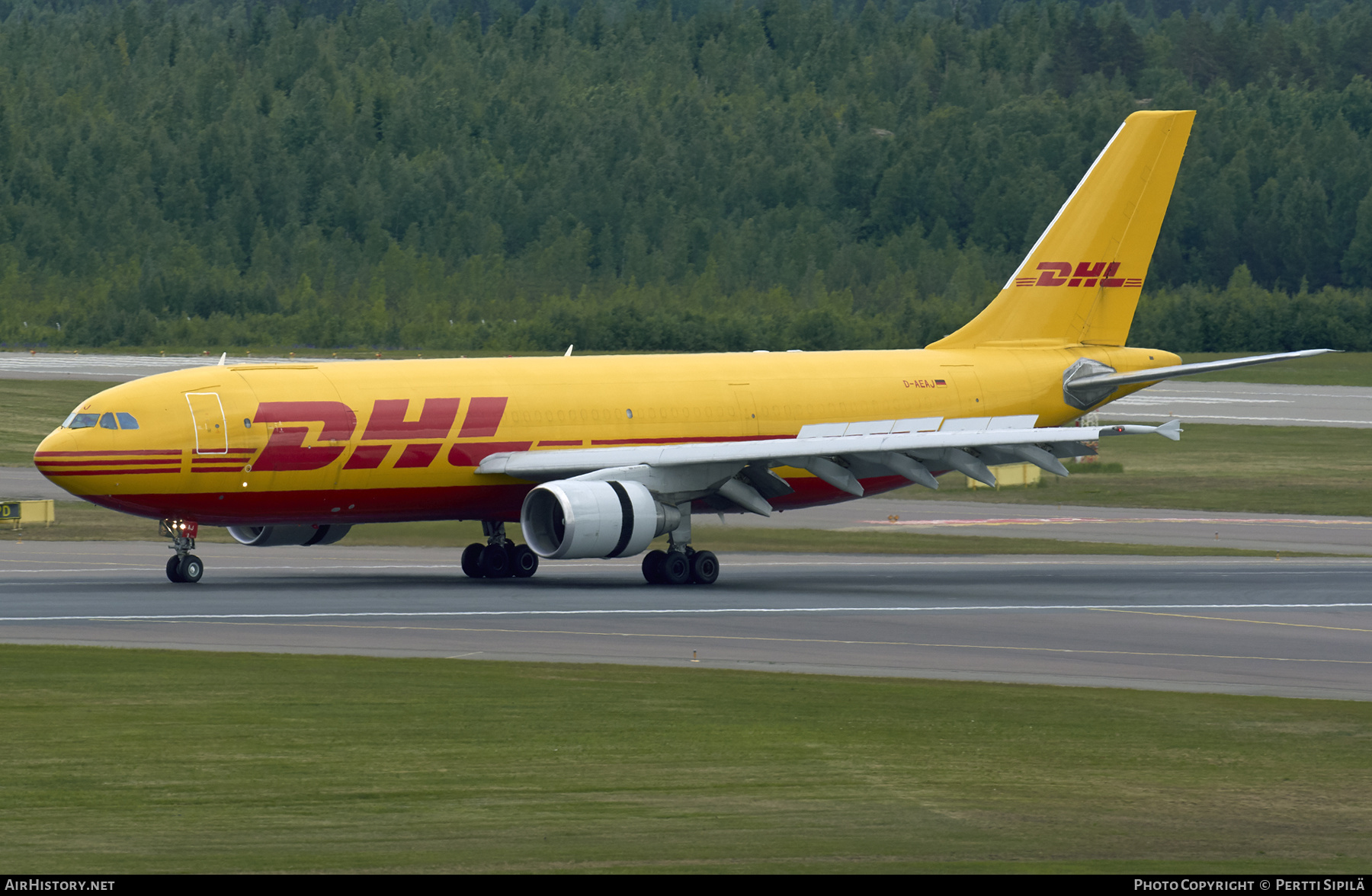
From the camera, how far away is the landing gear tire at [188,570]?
41719mm

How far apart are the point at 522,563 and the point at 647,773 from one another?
25.7m

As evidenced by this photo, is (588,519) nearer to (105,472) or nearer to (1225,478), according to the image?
(105,472)

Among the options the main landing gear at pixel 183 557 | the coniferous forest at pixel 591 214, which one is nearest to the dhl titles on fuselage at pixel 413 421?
the main landing gear at pixel 183 557

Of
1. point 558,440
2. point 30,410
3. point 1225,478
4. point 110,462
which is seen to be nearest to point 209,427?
point 110,462

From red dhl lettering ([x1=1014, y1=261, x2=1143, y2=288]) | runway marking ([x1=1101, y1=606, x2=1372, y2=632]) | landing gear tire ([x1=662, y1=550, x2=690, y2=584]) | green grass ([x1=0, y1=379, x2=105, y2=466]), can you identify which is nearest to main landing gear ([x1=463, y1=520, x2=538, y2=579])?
landing gear tire ([x1=662, y1=550, x2=690, y2=584])

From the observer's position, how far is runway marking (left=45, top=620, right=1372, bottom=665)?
30844 mm

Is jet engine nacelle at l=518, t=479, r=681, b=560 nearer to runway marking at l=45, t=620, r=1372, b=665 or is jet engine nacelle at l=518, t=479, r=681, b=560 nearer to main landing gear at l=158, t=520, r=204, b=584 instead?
runway marking at l=45, t=620, r=1372, b=665

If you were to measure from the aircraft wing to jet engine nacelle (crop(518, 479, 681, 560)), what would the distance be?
109 centimetres

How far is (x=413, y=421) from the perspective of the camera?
139 ft

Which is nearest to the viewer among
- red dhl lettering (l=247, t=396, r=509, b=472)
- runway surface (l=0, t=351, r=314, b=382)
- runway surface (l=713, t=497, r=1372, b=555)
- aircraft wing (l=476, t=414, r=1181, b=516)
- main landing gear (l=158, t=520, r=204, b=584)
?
red dhl lettering (l=247, t=396, r=509, b=472)

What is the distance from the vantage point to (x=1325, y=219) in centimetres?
17300

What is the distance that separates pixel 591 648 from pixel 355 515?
41.4 ft

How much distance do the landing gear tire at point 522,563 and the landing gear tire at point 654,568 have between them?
3.02 meters

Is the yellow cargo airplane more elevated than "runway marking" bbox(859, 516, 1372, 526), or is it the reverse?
the yellow cargo airplane
